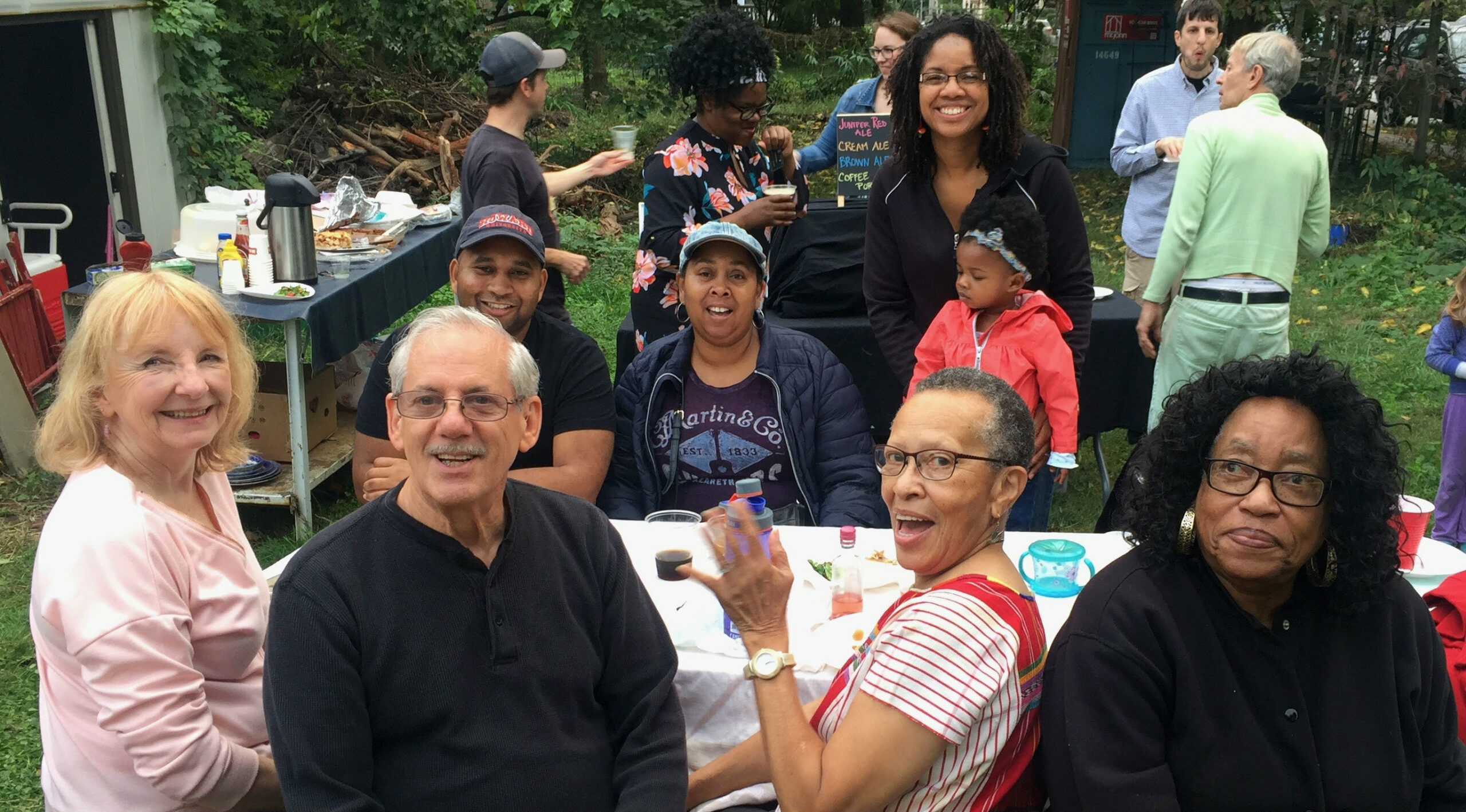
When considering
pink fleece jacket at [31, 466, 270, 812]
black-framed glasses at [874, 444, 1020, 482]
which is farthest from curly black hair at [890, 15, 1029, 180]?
pink fleece jacket at [31, 466, 270, 812]

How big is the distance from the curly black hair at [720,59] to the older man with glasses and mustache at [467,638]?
2154mm

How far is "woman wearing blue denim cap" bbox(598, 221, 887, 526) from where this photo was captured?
351cm

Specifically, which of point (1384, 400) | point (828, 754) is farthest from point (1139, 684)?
point (1384, 400)

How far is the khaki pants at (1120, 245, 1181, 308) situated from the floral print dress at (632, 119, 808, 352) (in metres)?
2.57

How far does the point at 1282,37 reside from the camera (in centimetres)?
447

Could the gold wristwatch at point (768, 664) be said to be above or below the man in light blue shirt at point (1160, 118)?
below

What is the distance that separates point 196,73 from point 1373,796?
937cm

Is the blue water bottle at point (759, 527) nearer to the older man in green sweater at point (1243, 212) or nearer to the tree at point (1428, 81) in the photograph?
the older man in green sweater at point (1243, 212)

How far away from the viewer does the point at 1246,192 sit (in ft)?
14.6

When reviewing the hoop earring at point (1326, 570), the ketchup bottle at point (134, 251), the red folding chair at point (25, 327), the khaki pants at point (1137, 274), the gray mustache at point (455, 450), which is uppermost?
the gray mustache at point (455, 450)

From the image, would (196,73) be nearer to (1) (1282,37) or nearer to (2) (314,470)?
(2) (314,470)

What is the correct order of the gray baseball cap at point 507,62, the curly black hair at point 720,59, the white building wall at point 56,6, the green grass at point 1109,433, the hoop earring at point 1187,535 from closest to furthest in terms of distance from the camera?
1. the hoop earring at point 1187,535
2. the green grass at point 1109,433
3. the curly black hair at point 720,59
4. the gray baseball cap at point 507,62
5. the white building wall at point 56,6

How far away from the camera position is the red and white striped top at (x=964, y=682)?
6.06ft

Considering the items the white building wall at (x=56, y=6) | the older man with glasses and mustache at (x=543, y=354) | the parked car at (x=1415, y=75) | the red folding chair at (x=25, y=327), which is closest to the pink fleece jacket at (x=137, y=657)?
the older man with glasses and mustache at (x=543, y=354)
